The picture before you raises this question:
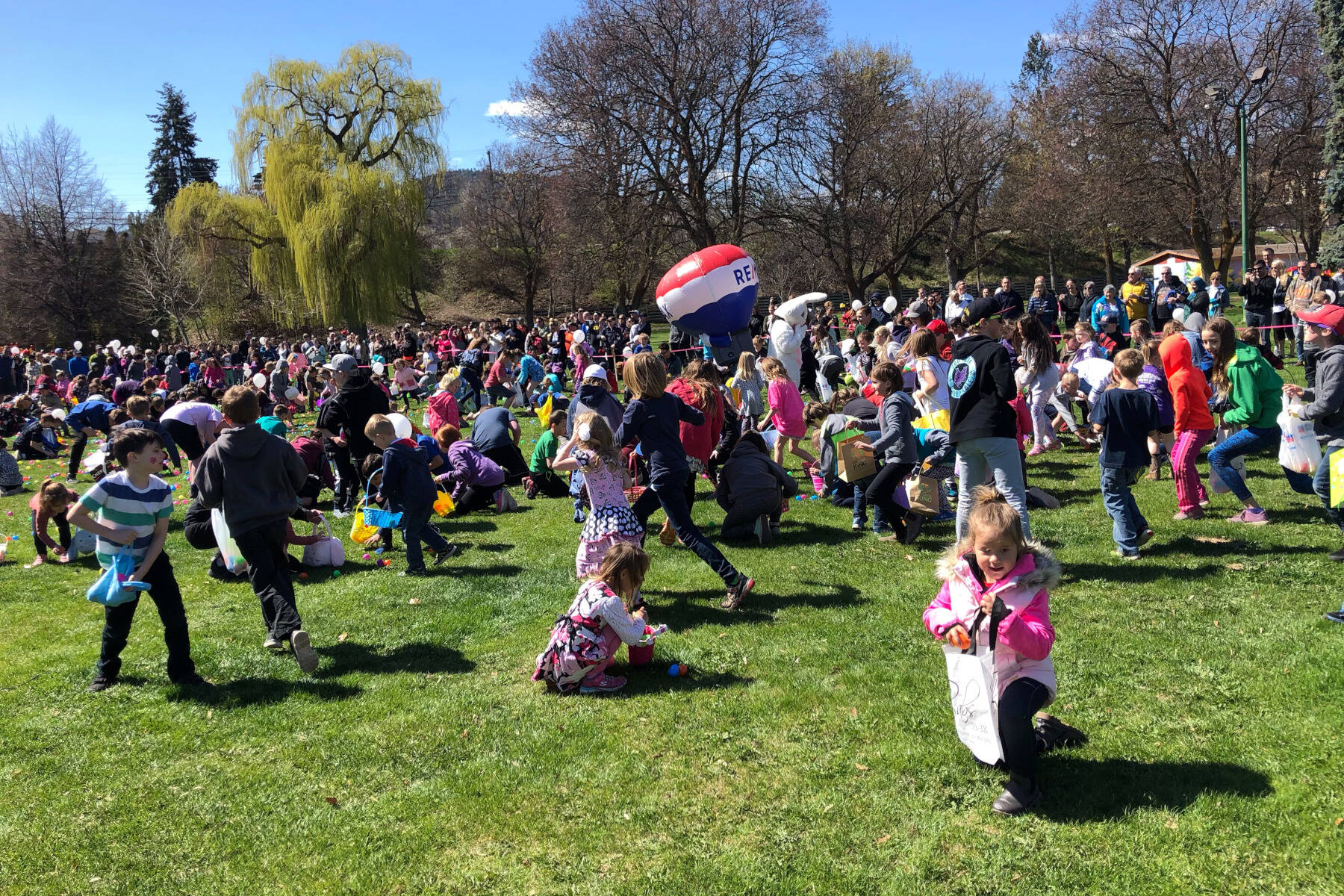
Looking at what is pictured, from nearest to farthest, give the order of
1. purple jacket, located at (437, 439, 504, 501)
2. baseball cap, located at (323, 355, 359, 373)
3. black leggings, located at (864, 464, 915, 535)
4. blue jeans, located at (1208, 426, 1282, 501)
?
blue jeans, located at (1208, 426, 1282, 501), black leggings, located at (864, 464, 915, 535), baseball cap, located at (323, 355, 359, 373), purple jacket, located at (437, 439, 504, 501)

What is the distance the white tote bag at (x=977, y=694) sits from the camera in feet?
12.5

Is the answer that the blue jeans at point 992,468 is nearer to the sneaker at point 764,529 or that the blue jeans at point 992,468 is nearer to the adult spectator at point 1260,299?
the sneaker at point 764,529

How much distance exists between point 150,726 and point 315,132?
117ft

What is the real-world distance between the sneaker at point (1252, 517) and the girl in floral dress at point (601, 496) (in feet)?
17.4

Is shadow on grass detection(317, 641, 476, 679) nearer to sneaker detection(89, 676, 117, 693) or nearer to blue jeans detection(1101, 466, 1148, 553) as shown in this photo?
sneaker detection(89, 676, 117, 693)

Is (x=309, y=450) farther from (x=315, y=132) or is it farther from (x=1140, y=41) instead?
(x=1140, y=41)

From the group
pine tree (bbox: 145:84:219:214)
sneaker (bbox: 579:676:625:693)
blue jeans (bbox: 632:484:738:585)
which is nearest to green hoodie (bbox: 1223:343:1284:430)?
blue jeans (bbox: 632:484:738:585)

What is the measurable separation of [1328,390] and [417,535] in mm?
7302

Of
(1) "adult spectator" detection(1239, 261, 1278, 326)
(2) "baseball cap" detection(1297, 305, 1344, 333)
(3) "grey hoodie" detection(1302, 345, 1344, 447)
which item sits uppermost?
(1) "adult spectator" detection(1239, 261, 1278, 326)

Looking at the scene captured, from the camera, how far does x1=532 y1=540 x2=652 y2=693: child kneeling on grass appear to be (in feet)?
18.1

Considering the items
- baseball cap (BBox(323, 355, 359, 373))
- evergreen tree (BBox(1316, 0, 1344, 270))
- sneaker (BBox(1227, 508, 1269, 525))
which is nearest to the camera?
sneaker (BBox(1227, 508, 1269, 525))

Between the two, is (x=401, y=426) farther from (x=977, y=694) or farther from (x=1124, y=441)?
(x=977, y=694)

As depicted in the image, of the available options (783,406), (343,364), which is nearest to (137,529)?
(343,364)

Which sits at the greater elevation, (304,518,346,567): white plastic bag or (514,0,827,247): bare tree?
(514,0,827,247): bare tree
